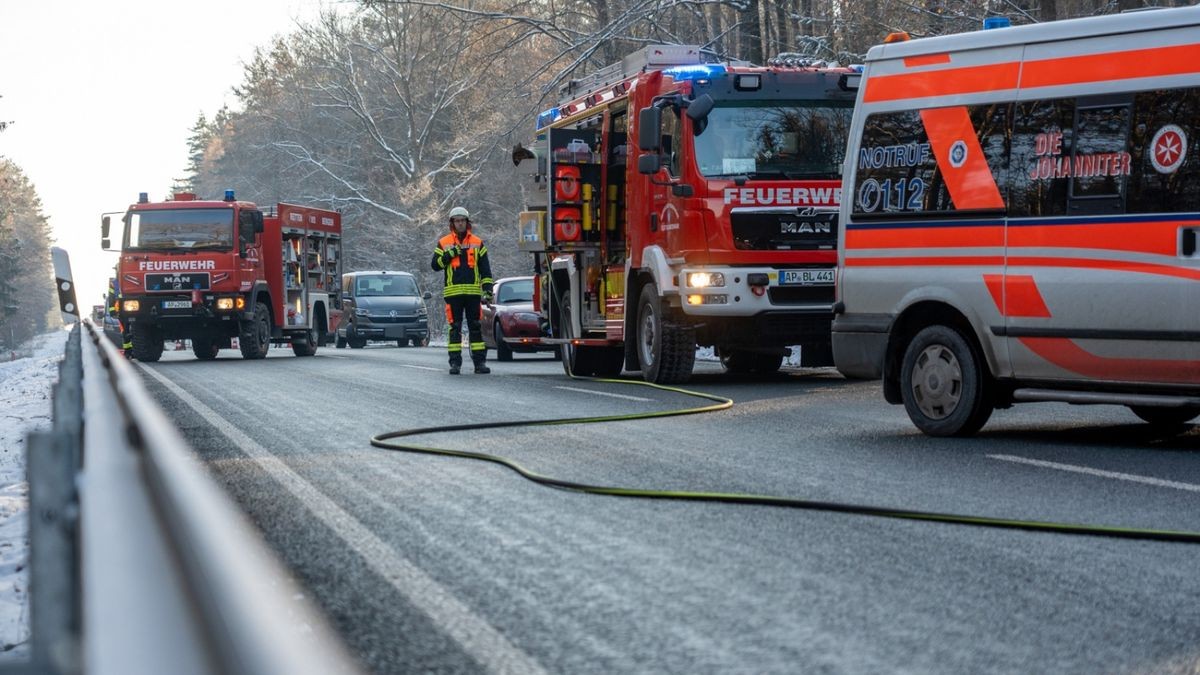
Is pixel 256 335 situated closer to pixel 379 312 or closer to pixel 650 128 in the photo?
pixel 379 312

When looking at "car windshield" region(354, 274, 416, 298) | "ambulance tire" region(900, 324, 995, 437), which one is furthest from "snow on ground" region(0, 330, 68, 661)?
"car windshield" region(354, 274, 416, 298)

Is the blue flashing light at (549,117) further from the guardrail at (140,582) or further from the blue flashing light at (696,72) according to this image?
the guardrail at (140,582)

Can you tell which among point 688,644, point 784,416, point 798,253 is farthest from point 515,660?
point 798,253

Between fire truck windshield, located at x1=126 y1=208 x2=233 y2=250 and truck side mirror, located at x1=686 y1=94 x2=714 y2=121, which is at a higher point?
truck side mirror, located at x1=686 y1=94 x2=714 y2=121

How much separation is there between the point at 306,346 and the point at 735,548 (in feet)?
80.4

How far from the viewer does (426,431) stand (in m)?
10.4

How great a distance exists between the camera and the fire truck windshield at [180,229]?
26359mm

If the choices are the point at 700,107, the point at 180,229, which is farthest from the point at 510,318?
the point at 700,107

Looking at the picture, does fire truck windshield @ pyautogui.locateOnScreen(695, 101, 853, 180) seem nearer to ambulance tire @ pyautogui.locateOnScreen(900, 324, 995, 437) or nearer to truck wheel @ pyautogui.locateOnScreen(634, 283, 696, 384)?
truck wheel @ pyautogui.locateOnScreen(634, 283, 696, 384)

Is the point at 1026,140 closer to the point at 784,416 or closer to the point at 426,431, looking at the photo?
the point at 784,416

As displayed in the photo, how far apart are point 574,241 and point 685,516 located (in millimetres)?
11295

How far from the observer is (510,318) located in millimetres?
25234

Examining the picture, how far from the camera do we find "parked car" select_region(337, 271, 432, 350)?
1505 inches

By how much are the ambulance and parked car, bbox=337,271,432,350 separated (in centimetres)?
2832
